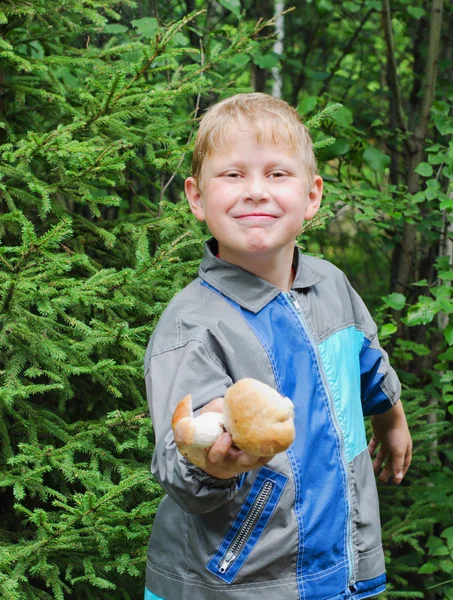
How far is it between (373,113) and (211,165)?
3118 mm

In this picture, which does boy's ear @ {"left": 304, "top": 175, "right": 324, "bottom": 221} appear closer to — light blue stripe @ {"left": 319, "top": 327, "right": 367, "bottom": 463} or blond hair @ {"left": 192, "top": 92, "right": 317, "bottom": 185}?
blond hair @ {"left": 192, "top": 92, "right": 317, "bottom": 185}

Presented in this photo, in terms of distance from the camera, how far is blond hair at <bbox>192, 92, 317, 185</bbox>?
1657 millimetres

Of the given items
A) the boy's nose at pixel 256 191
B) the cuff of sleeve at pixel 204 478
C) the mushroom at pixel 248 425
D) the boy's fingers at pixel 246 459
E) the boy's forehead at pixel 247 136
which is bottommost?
the cuff of sleeve at pixel 204 478

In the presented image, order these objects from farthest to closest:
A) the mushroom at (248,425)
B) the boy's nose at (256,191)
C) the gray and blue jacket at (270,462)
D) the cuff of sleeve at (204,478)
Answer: the boy's nose at (256,191) < the gray and blue jacket at (270,462) < the cuff of sleeve at (204,478) < the mushroom at (248,425)

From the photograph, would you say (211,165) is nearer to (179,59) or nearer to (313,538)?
(313,538)

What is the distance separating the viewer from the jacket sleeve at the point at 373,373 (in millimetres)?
1944

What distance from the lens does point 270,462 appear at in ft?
4.97

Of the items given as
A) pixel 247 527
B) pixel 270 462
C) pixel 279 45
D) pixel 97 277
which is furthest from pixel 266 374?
pixel 279 45

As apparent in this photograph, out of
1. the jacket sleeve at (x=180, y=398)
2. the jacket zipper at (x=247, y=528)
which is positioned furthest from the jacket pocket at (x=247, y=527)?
the jacket sleeve at (x=180, y=398)

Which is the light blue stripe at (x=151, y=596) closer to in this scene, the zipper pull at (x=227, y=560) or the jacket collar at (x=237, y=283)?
the zipper pull at (x=227, y=560)

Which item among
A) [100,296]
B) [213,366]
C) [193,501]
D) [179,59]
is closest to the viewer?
[193,501]

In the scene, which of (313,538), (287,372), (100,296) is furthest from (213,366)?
(100,296)

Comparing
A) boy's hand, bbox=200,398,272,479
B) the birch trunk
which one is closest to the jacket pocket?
boy's hand, bbox=200,398,272,479

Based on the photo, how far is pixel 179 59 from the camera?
384 centimetres
